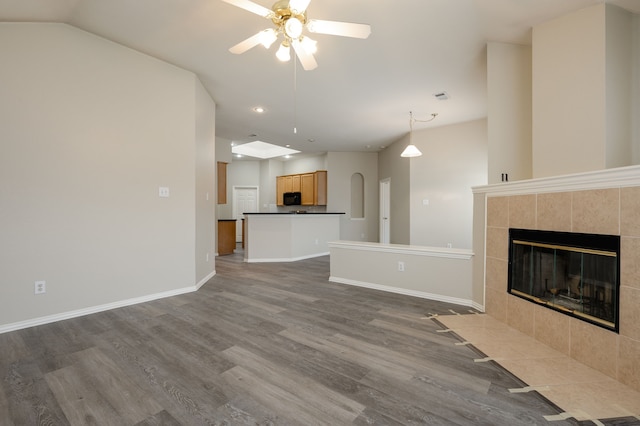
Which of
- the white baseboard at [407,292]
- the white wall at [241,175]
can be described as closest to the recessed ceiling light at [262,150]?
the white wall at [241,175]

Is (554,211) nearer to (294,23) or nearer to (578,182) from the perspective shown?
(578,182)

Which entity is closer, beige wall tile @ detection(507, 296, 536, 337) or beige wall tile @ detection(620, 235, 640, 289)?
beige wall tile @ detection(620, 235, 640, 289)

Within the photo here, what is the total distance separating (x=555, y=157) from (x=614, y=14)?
1189mm

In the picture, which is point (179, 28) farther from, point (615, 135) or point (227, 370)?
point (615, 135)

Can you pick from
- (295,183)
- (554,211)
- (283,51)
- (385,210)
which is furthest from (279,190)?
(554,211)

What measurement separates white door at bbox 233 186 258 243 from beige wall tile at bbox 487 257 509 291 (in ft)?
25.1

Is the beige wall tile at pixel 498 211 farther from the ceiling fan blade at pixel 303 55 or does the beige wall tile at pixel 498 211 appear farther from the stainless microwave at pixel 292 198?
the stainless microwave at pixel 292 198

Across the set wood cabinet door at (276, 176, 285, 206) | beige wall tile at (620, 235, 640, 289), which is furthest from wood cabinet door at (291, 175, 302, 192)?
beige wall tile at (620, 235, 640, 289)

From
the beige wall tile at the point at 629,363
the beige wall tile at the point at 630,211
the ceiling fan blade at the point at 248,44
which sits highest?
the ceiling fan blade at the point at 248,44

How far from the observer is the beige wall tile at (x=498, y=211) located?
8.56 feet

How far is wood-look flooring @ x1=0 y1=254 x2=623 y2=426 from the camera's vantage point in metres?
1.39

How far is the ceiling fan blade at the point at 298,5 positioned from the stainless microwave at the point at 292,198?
6587 millimetres

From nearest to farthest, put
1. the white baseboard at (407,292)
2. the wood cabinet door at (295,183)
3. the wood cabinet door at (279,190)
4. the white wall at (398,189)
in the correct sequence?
the white baseboard at (407,292)
the white wall at (398,189)
the wood cabinet door at (295,183)
the wood cabinet door at (279,190)

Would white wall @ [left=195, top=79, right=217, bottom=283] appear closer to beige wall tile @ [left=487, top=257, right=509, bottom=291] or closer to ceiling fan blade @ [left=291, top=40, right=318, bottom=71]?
ceiling fan blade @ [left=291, top=40, right=318, bottom=71]
